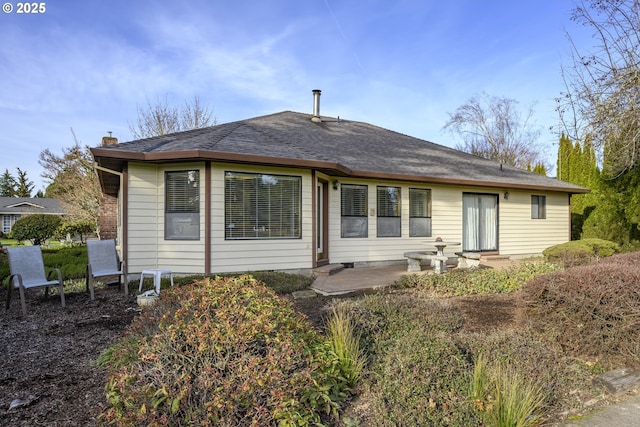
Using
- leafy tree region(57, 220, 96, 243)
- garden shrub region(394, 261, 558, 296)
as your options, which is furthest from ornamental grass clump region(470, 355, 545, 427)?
leafy tree region(57, 220, 96, 243)

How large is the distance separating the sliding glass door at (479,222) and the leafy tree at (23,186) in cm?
5107

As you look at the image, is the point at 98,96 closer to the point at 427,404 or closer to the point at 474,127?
the point at 427,404

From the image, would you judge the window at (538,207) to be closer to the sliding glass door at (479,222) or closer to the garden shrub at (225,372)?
the sliding glass door at (479,222)

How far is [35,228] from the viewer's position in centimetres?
1991

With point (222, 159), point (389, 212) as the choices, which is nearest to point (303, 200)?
point (222, 159)

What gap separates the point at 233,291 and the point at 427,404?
1495 millimetres

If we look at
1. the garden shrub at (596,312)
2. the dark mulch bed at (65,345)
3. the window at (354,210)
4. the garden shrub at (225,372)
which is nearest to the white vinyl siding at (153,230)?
the dark mulch bed at (65,345)

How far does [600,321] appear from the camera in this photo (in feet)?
10.7

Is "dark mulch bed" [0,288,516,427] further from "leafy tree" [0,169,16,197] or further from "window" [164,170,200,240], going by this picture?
"leafy tree" [0,169,16,197]

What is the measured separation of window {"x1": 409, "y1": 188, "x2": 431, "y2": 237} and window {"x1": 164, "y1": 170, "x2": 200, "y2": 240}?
18.9 feet

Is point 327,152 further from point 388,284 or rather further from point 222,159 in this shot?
point 388,284

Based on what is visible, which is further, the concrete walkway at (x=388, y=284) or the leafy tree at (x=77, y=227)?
the leafy tree at (x=77, y=227)

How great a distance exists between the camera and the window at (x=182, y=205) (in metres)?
7.41

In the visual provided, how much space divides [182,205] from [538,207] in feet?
37.2
